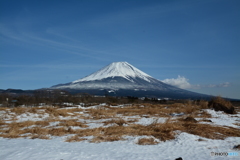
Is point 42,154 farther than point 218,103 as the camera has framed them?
→ No

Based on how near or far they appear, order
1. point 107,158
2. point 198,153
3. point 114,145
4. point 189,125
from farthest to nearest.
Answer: point 189,125, point 114,145, point 198,153, point 107,158

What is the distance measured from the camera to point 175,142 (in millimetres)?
7133

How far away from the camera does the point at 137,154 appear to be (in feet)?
19.3

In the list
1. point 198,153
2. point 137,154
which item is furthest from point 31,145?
point 198,153

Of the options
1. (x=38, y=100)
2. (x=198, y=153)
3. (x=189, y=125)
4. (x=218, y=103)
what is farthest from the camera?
(x=38, y=100)

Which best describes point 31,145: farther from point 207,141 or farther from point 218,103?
point 218,103

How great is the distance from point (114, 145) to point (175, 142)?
2.10 m

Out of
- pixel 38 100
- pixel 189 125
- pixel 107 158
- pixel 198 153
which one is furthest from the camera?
pixel 38 100

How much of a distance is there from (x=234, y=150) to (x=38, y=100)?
45721 mm

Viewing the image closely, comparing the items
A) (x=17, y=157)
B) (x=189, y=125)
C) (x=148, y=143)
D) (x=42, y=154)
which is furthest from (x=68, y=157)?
(x=189, y=125)

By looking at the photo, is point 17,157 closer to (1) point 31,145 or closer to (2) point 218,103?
(1) point 31,145

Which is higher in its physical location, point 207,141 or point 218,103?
point 218,103

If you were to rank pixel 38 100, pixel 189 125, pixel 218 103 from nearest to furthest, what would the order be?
1. pixel 189 125
2. pixel 218 103
3. pixel 38 100

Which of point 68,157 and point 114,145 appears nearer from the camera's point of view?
point 68,157
